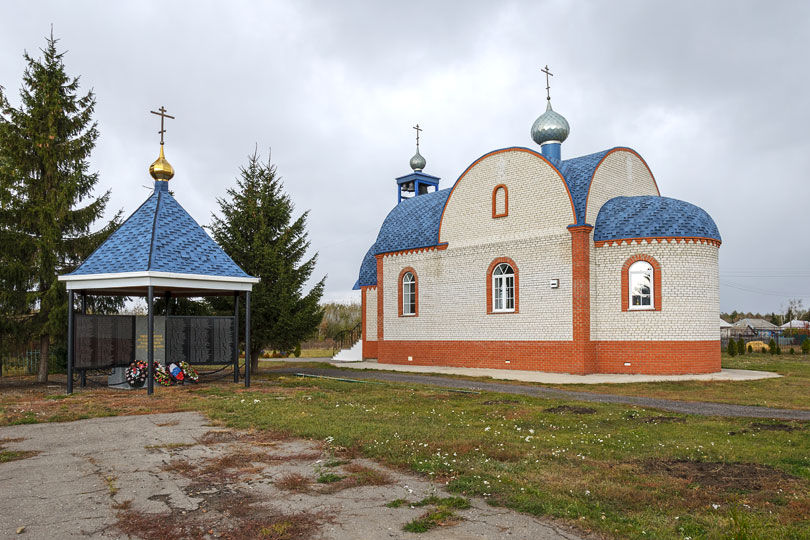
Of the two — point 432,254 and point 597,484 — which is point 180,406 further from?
point 432,254

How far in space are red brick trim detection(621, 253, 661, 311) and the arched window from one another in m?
8.01

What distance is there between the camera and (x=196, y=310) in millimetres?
19203

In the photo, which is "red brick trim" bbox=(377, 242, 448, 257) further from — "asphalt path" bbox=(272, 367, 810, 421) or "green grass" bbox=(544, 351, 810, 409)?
"green grass" bbox=(544, 351, 810, 409)

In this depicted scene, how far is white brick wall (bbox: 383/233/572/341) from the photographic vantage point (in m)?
18.4

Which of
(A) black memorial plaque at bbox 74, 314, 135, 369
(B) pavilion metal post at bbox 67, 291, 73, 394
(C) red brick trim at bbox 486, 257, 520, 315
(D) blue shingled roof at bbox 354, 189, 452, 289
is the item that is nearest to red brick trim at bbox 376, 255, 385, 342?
(D) blue shingled roof at bbox 354, 189, 452, 289

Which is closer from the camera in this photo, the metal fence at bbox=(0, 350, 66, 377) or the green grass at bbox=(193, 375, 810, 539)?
the green grass at bbox=(193, 375, 810, 539)

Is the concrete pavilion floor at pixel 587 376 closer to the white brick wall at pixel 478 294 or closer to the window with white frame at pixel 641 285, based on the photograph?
the white brick wall at pixel 478 294

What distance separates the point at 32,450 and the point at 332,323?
3866 centimetres

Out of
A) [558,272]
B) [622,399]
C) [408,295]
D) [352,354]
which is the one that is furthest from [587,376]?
[352,354]

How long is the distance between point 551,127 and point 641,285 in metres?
6.83

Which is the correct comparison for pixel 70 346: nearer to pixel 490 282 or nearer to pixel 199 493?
pixel 199 493

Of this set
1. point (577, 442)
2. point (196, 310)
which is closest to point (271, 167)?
point (196, 310)

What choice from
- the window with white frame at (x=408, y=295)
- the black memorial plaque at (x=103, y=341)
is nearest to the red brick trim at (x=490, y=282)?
the window with white frame at (x=408, y=295)

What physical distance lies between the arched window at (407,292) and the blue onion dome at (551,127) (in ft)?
22.0
